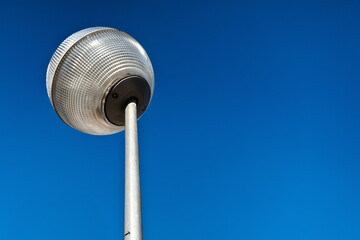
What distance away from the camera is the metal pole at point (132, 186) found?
1.78 metres

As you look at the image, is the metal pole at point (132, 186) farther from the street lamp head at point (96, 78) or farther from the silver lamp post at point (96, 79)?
the street lamp head at point (96, 78)

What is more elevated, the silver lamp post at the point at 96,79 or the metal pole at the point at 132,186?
the silver lamp post at the point at 96,79

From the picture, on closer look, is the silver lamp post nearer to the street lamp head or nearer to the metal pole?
the street lamp head

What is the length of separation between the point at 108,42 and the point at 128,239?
1.67m

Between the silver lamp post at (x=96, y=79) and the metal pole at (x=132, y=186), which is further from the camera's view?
the silver lamp post at (x=96, y=79)

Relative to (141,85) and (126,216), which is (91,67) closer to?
(141,85)

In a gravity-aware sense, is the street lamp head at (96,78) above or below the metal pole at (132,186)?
above

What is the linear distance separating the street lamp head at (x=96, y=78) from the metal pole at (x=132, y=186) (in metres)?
0.37

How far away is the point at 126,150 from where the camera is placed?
2.11 m

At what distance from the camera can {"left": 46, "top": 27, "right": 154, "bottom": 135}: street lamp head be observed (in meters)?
2.54

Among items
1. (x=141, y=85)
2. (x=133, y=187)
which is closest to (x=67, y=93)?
(x=141, y=85)

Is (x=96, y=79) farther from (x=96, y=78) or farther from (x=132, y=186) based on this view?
(x=132, y=186)

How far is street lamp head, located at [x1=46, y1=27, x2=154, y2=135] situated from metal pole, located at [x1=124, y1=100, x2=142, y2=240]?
0.37 m

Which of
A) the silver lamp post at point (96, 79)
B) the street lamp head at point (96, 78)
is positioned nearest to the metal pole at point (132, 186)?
the silver lamp post at point (96, 79)
